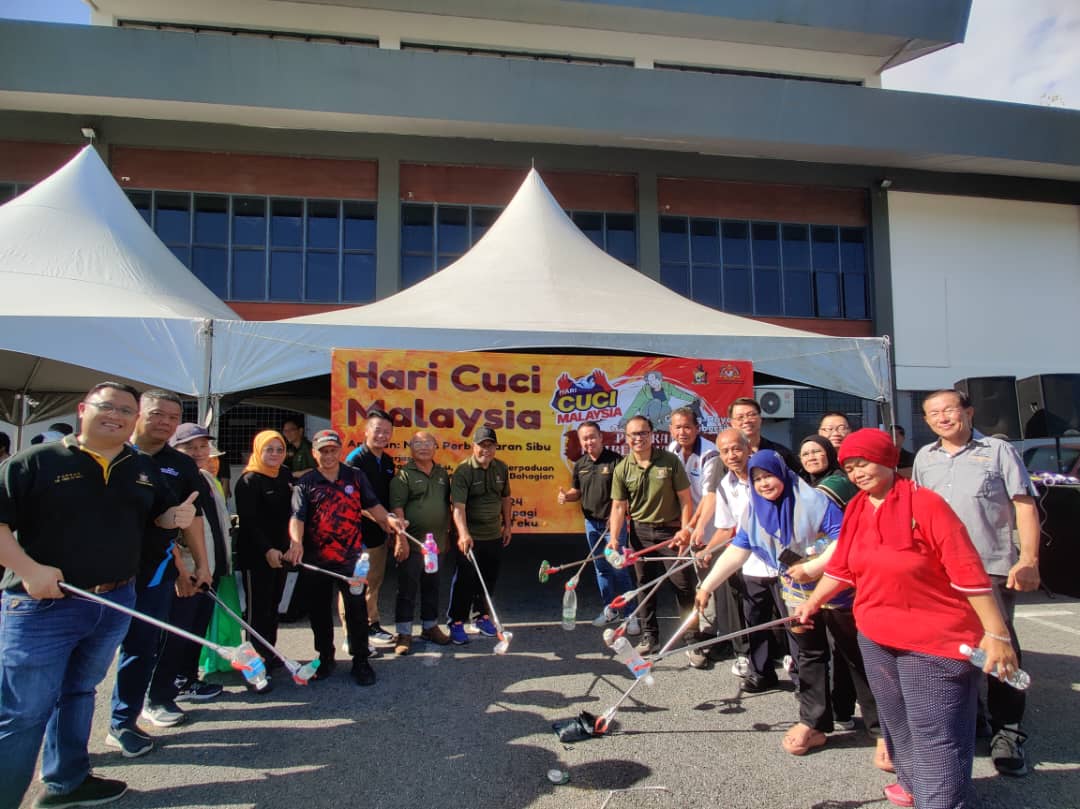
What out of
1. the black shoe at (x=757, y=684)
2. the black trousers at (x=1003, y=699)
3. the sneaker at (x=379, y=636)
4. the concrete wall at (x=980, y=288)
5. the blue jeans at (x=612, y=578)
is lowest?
the black shoe at (x=757, y=684)

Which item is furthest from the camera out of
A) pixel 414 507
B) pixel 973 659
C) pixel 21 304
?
pixel 21 304

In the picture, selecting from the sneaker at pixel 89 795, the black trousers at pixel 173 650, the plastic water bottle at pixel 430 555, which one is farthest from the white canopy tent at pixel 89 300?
the sneaker at pixel 89 795

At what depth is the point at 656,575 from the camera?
4.66m

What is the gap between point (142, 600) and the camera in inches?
119

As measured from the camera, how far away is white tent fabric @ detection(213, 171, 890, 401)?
18.0 feet

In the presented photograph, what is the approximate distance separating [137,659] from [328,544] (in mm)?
1147

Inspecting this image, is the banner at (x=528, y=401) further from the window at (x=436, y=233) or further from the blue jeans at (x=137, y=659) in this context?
the window at (x=436, y=233)

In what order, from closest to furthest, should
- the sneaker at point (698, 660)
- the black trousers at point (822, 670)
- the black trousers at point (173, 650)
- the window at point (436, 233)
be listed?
the black trousers at point (822, 670)
the black trousers at point (173, 650)
the sneaker at point (698, 660)
the window at point (436, 233)

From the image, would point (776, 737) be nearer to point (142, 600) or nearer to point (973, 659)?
point (973, 659)

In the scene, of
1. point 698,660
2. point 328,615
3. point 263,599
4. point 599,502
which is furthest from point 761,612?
point 263,599

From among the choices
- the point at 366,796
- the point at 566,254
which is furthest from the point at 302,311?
the point at 366,796

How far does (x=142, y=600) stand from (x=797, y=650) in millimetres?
3292

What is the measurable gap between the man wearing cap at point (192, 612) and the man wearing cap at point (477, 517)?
161cm

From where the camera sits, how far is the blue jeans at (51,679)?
2322 mm
